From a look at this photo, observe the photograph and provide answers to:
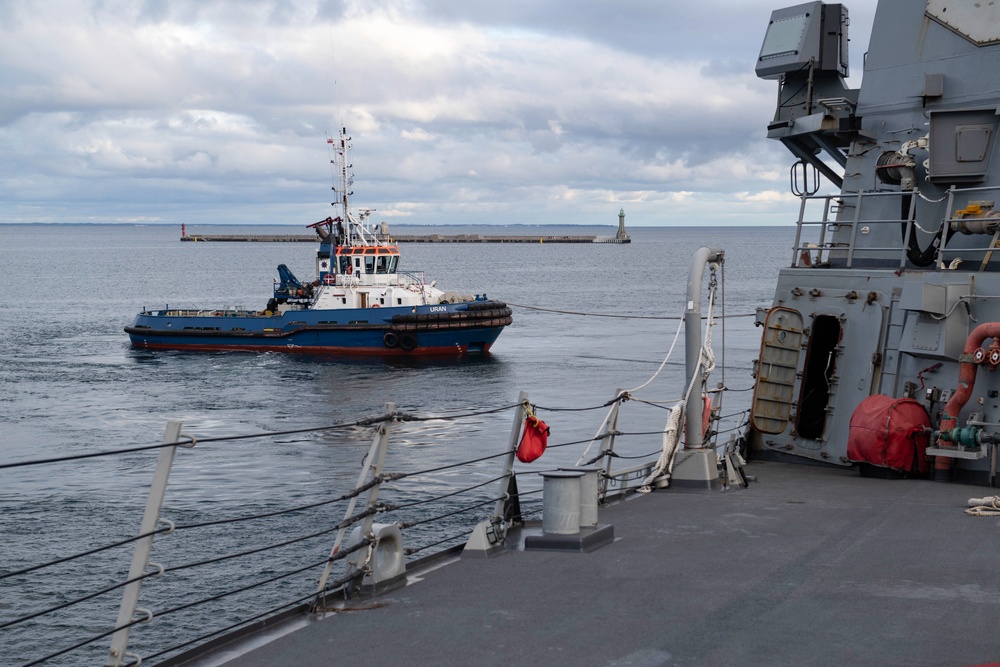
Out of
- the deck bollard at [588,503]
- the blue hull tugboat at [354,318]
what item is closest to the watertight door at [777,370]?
the deck bollard at [588,503]

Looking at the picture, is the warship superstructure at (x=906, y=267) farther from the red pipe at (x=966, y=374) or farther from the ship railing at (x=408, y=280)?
the ship railing at (x=408, y=280)

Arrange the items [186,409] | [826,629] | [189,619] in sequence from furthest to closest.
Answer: [186,409]
[189,619]
[826,629]

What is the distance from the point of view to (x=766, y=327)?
10.8m

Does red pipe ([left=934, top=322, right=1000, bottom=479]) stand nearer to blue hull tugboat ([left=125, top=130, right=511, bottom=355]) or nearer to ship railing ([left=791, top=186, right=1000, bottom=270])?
ship railing ([left=791, top=186, right=1000, bottom=270])

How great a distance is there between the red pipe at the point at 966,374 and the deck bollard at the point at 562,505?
4.17m

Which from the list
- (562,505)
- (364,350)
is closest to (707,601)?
(562,505)

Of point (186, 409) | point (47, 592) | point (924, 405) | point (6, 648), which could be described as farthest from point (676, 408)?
point (186, 409)

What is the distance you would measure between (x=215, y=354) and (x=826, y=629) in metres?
39.1

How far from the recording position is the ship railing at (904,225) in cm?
973

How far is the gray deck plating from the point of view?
4656 mm

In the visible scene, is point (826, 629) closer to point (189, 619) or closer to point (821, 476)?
point (821, 476)

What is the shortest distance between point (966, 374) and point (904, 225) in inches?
92.6

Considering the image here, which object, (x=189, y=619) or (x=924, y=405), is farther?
(x=189, y=619)

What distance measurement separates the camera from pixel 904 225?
10.8m
